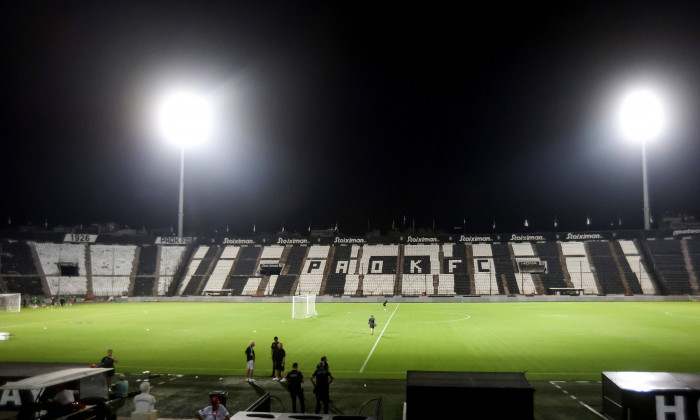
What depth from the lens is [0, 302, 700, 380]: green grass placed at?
20609 millimetres

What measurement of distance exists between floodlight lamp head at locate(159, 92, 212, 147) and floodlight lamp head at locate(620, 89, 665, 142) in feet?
177

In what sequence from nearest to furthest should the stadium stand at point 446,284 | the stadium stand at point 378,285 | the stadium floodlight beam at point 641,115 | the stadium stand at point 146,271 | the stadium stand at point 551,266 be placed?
1. the stadium floodlight beam at point 641,115
2. the stadium stand at point 551,266
3. the stadium stand at point 446,284
4. the stadium stand at point 378,285
5. the stadium stand at point 146,271

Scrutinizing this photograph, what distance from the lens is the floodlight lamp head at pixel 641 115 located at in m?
54.8

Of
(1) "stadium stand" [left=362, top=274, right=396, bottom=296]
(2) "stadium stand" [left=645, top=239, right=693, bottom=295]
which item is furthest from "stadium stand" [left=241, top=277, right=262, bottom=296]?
(2) "stadium stand" [left=645, top=239, right=693, bottom=295]

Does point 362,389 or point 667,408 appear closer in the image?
point 667,408

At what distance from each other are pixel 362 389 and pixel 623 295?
5776 centimetres

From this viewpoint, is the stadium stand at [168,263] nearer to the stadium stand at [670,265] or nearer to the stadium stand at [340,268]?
the stadium stand at [340,268]

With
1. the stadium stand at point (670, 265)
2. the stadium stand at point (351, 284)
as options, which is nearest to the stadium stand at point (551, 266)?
the stadium stand at point (670, 265)

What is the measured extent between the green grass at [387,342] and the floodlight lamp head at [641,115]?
26.0m

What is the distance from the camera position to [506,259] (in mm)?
75062

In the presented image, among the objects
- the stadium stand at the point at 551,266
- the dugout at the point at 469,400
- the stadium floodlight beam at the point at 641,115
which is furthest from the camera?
the stadium stand at the point at 551,266

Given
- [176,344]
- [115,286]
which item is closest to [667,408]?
[176,344]

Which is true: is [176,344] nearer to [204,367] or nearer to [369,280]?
[204,367]

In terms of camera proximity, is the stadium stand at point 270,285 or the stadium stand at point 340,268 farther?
the stadium stand at point 340,268
